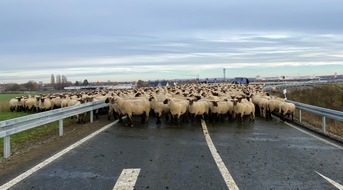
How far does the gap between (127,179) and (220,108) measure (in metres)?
10.4

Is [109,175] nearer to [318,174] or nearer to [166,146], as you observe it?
[166,146]

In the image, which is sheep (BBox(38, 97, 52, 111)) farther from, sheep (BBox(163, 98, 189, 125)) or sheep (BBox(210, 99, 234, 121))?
sheep (BBox(210, 99, 234, 121))

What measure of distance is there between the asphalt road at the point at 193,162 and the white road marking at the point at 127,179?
95 mm

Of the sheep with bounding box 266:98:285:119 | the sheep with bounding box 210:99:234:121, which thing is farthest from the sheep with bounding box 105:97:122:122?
the sheep with bounding box 266:98:285:119

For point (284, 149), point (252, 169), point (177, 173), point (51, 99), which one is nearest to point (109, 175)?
point (177, 173)

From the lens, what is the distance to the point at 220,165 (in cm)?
742

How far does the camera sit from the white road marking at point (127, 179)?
592 cm

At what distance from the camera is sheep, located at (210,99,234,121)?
53.2 ft

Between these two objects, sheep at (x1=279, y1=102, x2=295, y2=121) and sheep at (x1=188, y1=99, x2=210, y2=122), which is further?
sheep at (x1=279, y1=102, x2=295, y2=121)

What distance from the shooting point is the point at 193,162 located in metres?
7.67

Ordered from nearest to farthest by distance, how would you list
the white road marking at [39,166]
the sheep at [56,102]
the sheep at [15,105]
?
the white road marking at [39,166]
the sheep at [56,102]
the sheep at [15,105]

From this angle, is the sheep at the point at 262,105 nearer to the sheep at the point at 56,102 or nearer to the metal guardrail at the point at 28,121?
the metal guardrail at the point at 28,121

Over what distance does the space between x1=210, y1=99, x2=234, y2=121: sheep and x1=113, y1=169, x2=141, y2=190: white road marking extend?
9633mm

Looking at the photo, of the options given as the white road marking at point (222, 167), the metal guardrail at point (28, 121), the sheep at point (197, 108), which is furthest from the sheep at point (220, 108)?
the metal guardrail at point (28, 121)
